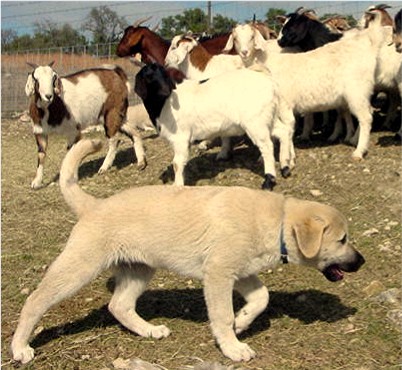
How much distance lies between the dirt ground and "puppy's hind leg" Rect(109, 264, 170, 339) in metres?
0.10

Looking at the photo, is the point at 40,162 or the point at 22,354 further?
the point at 40,162

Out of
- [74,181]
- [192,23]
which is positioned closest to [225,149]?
[74,181]

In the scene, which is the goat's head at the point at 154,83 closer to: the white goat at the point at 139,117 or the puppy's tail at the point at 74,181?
the white goat at the point at 139,117

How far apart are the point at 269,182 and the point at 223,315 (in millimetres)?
3959

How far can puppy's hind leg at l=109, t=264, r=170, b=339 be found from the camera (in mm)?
4586

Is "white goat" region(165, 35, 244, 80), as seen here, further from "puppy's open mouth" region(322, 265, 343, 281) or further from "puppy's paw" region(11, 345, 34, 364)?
"puppy's paw" region(11, 345, 34, 364)

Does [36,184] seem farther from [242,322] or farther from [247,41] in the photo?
[242,322]

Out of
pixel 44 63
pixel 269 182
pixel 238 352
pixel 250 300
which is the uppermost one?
pixel 250 300

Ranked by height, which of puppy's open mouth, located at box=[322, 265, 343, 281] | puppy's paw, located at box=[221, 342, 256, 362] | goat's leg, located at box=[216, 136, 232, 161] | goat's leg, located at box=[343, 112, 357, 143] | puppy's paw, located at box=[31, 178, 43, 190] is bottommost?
puppy's paw, located at box=[31, 178, 43, 190]

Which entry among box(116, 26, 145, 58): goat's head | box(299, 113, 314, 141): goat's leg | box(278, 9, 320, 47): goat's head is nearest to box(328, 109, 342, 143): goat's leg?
box(299, 113, 314, 141): goat's leg

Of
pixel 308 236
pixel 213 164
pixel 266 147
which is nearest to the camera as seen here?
pixel 308 236

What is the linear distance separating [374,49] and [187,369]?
5992 mm

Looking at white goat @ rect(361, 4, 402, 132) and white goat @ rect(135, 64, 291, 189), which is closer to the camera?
white goat @ rect(135, 64, 291, 189)

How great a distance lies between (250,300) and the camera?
4.45 metres
